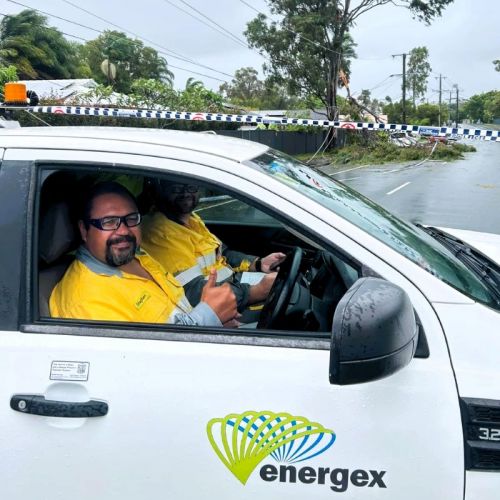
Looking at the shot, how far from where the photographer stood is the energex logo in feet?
5.06

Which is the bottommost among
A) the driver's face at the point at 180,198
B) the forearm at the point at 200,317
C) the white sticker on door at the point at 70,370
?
the white sticker on door at the point at 70,370

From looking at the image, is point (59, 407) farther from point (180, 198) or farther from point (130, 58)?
point (130, 58)

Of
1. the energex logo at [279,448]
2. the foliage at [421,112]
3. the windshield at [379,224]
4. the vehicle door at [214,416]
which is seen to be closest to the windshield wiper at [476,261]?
the windshield at [379,224]

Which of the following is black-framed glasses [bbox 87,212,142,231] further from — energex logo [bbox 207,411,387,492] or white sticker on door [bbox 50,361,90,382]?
energex logo [bbox 207,411,387,492]

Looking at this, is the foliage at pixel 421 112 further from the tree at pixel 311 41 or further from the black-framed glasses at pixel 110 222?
the black-framed glasses at pixel 110 222

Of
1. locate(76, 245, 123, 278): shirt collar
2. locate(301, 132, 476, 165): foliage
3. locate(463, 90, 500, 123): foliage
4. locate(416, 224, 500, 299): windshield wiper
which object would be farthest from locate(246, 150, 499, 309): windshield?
locate(463, 90, 500, 123): foliage

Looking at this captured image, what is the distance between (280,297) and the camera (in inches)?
88.9

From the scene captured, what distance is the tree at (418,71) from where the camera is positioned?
109688mm

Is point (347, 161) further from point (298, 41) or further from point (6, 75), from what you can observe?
point (6, 75)

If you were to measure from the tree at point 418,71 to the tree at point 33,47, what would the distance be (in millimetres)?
78567

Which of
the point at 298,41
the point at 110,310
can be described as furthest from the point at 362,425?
the point at 298,41

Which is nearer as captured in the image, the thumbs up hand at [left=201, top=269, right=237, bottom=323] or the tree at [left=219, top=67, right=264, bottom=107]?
the thumbs up hand at [left=201, top=269, right=237, bottom=323]

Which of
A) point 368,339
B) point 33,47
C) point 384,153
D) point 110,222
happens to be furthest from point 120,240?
point 33,47

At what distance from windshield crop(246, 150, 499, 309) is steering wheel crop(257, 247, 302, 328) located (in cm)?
38
